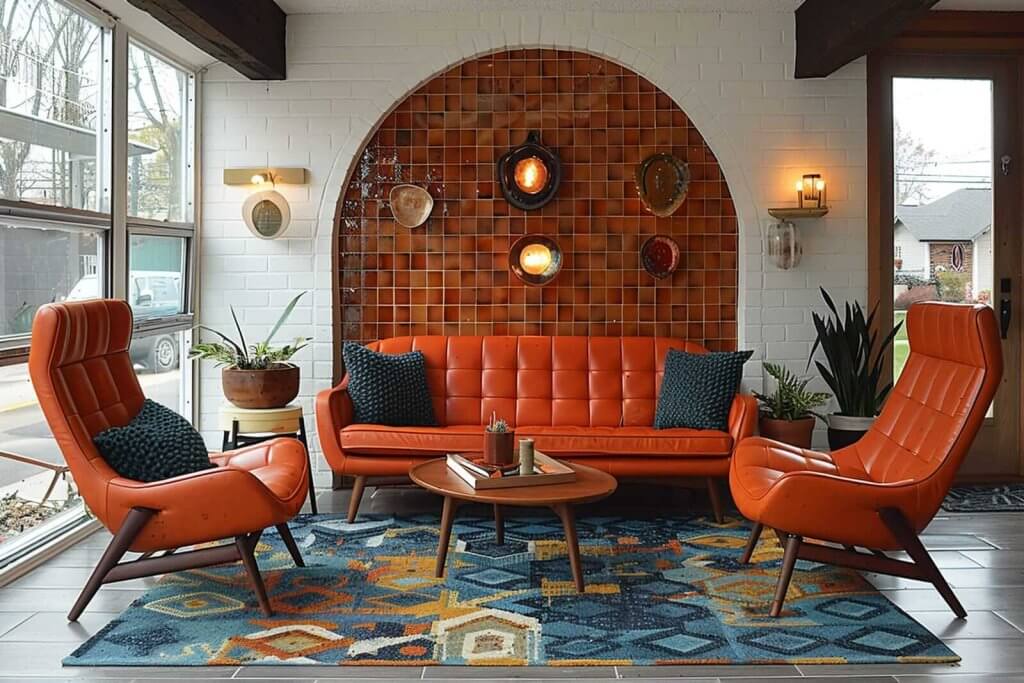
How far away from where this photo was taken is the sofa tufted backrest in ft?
18.4

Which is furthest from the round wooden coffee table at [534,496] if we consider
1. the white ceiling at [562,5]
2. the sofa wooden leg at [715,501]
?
the white ceiling at [562,5]

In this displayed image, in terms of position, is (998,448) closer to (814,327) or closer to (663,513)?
(814,327)

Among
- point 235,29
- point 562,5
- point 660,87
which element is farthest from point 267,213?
point 660,87

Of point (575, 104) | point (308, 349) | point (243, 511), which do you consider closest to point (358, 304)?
point (308, 349)

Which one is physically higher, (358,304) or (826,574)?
(358,304)

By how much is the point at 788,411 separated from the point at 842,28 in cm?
198

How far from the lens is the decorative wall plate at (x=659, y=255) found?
587 cm

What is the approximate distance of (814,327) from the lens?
230 inches

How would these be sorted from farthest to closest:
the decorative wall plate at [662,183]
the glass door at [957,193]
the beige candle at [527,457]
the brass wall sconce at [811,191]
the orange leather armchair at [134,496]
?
the glass door at [957,193] < the decorative wall plate at [662,183] < the brass wall sconce at [811,191] < the beige candle at [527,457] < the orange leather armchair at [134,496]

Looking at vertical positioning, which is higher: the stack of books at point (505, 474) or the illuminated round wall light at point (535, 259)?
the illuminated round wall light at point (535, 259)

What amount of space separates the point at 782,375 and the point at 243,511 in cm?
336

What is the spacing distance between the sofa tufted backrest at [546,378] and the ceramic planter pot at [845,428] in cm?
81

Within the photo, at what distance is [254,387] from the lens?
195 inches

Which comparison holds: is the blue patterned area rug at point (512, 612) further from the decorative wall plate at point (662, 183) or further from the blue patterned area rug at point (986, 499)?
the decorative wall plate at point (662, 183)
